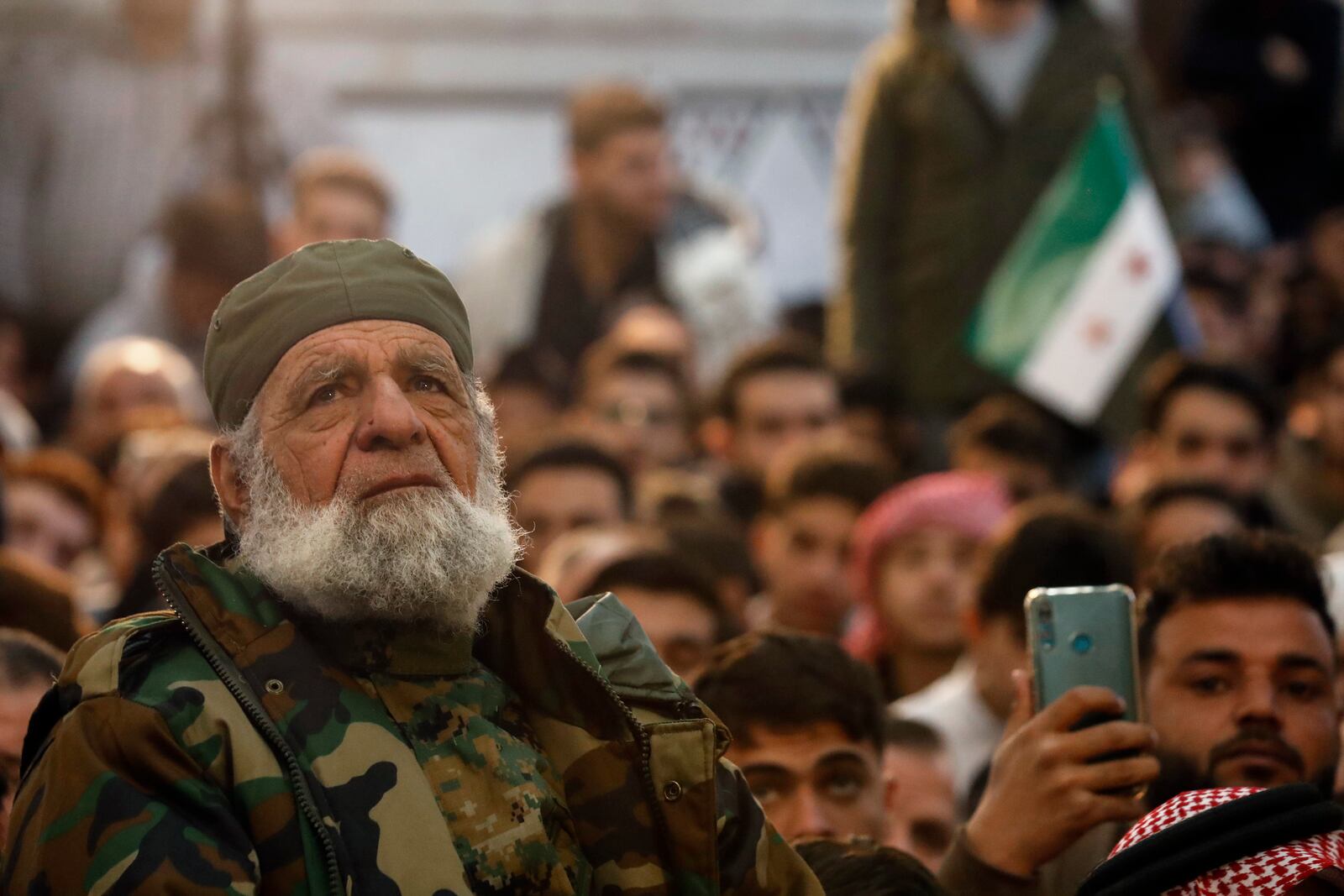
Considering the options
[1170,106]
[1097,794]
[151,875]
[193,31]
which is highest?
[151,875]

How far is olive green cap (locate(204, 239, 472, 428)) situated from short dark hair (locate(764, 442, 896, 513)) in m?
4.24

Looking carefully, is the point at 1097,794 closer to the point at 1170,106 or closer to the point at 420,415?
the point at 420,415

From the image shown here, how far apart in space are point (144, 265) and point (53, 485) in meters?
3.45

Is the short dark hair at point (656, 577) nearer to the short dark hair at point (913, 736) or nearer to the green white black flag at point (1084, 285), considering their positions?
the short dark hair at point (913, 736)

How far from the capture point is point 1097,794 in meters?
3.52

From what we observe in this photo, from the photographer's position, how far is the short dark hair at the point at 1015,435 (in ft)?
26.8

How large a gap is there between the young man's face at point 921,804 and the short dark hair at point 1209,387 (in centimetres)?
315

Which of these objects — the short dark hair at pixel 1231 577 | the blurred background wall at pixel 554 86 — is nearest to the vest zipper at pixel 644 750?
the short dark hair at pixel 1231 577

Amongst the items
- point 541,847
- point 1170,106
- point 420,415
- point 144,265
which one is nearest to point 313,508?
point 420,415

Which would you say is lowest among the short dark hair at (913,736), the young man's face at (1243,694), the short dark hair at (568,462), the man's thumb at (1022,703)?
the short dark hair at (568,462)

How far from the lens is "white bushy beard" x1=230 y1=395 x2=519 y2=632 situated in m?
3.20

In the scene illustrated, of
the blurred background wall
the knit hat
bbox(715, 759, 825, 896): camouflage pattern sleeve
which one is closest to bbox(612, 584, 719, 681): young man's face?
bbox(715, 759, 825, 896): camouflage pattern sleeve

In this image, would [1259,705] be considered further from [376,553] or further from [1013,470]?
[1013,470]

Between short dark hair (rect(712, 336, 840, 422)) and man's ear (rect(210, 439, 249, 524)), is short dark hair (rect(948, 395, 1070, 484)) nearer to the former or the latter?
short dark hair (rect(712, 336, 840, 422))
